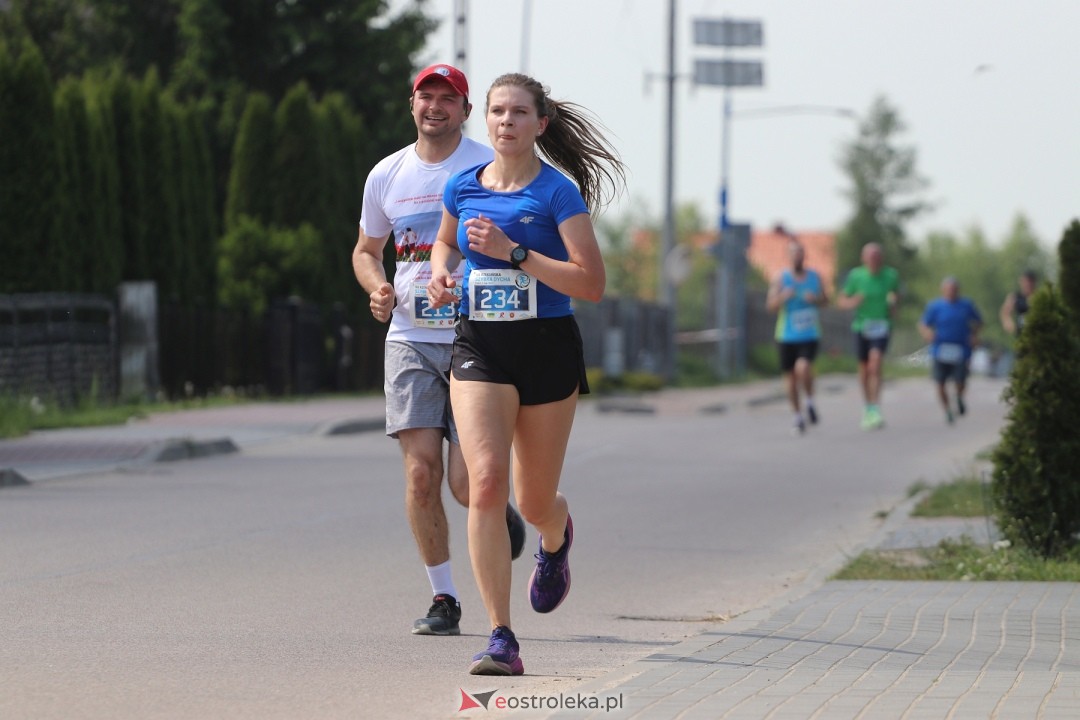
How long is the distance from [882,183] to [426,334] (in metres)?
113

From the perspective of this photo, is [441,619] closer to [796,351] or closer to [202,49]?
[796,351]

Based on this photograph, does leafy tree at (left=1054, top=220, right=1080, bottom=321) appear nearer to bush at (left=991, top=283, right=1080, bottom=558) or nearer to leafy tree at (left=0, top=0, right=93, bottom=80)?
bush at (left=991, top=283, right=1080, bottom=558)

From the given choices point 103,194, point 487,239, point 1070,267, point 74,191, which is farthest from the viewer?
point 103,194

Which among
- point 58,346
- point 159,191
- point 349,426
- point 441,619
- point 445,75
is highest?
point 159,191

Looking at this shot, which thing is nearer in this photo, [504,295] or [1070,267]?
[504,295]

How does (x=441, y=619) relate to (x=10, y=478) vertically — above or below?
above

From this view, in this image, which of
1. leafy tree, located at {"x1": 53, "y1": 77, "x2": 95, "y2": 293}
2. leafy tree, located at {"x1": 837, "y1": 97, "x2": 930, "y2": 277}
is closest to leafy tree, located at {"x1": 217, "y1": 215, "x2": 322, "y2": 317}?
leafy tree, located at {"x1": 53, "y1": 77, "x2": 95, "y2": 293}

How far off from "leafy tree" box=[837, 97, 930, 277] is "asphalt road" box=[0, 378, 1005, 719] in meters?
101

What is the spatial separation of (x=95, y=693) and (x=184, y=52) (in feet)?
131

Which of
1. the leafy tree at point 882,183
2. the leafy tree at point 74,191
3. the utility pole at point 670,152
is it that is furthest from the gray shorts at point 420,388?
the leafy tree at point 882,183

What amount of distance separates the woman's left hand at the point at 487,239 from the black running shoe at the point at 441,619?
1.73m

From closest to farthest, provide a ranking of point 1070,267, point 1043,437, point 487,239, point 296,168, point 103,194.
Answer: point 487,239 → point 1043,437 → point 1070,267 → point 103,194 → point 296,168

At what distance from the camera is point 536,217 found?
6.53 m

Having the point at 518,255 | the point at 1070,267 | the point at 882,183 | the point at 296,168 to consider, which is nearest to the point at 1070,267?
the point at 1070,267
